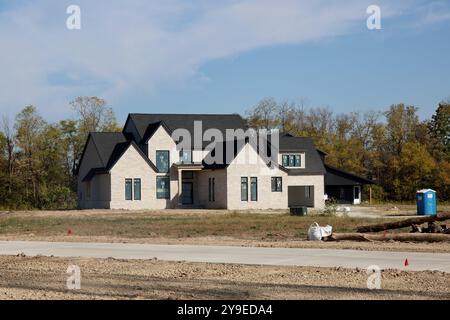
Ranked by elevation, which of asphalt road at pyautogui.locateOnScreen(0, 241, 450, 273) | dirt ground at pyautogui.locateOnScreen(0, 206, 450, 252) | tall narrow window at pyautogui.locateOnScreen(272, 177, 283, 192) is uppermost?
tall narrow window at pyautogui.locateOnScreen(272, 177, 283, 192)

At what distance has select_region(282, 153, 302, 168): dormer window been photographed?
6875 centimetres

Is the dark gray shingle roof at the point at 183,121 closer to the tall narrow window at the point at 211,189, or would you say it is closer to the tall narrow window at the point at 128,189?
the tall narrow window at the point at 128,189

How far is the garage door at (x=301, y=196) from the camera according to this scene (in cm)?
6844

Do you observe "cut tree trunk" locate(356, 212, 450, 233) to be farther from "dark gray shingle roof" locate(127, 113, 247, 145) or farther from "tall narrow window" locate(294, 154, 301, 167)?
"tall narrow window" locate(294, 154, 301, 167)

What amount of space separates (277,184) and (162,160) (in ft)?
32.8

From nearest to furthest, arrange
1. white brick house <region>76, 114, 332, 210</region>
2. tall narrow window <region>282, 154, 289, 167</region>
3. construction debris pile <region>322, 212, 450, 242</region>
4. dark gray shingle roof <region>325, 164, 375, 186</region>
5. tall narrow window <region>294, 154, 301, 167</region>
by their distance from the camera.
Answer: construction debris pile <region>322, 212, 450, 242</region> < white brick house <region>76, 114, 332, 210</region> < tall narrow window <region>282, 154, 289, 167</region> < tall narrow window <region>294, 154, 301, 167</region> < dark gray shingle roof <region>325, 164, 375, 186</region>

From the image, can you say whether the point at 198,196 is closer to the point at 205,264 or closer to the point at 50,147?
the point at 50,147

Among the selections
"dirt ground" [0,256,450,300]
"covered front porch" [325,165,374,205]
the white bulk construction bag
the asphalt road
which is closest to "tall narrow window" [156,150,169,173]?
"covered front porch" [325,165,374,205]

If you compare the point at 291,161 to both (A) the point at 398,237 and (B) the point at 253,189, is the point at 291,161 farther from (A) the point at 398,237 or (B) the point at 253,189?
(A) the point at 398,237

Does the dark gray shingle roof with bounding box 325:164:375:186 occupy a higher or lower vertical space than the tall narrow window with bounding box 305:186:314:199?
higher

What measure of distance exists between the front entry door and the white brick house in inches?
1.4

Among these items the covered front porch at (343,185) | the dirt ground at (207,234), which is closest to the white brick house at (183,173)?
the covered front porch at (343,185)

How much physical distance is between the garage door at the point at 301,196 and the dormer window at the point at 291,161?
2.25 metres

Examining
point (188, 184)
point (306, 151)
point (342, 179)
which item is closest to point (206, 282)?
point (188, 184)
